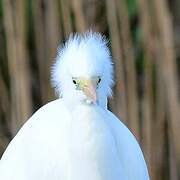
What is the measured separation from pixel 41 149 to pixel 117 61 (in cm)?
87

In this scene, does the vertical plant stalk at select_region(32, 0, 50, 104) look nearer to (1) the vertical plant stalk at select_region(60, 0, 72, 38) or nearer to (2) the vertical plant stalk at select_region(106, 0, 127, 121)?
(1) the vertical plant stalk at select_region(60, 0, 72, 38)

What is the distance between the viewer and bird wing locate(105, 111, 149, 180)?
1400 mm

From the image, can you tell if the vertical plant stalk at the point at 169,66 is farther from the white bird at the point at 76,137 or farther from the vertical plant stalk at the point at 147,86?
the white bird at the point at 76,137

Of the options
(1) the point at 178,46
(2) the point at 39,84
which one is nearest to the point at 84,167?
(2) the point at 39,84

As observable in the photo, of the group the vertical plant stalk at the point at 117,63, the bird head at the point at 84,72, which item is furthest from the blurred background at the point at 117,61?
the bird head at the point at 84,72

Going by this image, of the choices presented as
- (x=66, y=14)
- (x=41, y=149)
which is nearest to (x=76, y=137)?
(x=41, y=149)

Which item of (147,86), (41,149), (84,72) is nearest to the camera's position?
(84,72)

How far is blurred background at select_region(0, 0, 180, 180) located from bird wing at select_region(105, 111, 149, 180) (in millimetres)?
785

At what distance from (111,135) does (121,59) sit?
86cm

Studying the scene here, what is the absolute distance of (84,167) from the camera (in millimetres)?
1350

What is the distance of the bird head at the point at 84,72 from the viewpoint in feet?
4.17

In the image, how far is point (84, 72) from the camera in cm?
127

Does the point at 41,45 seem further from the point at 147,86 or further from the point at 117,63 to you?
the point at 147,86

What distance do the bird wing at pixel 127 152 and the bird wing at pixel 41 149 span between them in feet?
0.33
